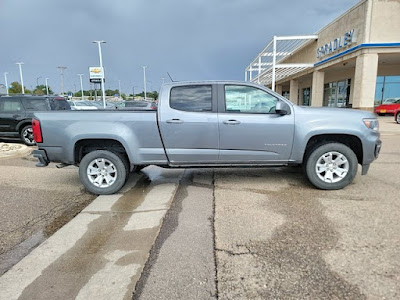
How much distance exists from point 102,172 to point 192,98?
2.03 m

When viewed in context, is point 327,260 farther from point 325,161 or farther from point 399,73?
point 399,73

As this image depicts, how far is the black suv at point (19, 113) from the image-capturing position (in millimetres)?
9867

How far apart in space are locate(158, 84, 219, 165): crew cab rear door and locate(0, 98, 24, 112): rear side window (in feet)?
25.6

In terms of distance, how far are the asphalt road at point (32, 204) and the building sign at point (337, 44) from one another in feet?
62.2

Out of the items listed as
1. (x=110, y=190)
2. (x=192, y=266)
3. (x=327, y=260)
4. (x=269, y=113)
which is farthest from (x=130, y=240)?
(x=269, y=113)

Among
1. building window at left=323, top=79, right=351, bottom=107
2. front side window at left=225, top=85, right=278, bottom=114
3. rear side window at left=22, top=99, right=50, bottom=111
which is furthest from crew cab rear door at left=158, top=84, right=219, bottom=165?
building window at left=323, top=79, right=351, bottom=107

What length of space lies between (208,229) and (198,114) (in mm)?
2016

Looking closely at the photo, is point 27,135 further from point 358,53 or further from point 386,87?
point 386,87

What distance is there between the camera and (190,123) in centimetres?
463

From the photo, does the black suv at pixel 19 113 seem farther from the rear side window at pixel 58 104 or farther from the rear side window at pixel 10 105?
the rear side window at pixel 58 104

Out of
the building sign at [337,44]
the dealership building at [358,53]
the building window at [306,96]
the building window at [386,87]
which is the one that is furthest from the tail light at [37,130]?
the building window at [306,96]

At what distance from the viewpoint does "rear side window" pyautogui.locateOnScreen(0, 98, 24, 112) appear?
9.92m

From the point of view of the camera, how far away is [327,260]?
8.88 ft

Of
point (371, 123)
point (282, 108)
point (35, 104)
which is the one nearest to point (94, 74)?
point (35, 104)
